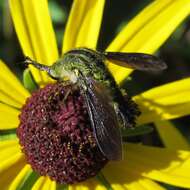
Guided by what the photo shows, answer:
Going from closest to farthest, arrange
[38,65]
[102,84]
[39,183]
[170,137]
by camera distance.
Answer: [102,84], [38,65], [39,183], [170,137]

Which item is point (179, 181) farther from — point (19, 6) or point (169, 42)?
point (169, 42)

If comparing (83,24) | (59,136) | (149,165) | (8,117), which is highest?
(83,24)

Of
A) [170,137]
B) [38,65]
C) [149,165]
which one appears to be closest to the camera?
[38,65]

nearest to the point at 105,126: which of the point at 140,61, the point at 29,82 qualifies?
the point at 140,61

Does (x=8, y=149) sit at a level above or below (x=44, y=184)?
above

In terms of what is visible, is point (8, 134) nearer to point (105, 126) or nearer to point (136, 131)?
point (136, 131)

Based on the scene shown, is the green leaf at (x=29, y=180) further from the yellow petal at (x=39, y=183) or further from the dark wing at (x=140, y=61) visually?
the dark wing at (x=140, y=61)

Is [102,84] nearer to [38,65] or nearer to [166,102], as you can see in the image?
[38,65]

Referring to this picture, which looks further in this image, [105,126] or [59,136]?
[59,136]
